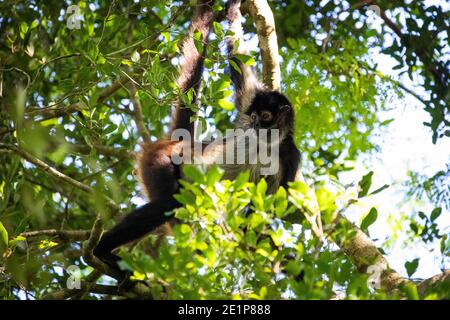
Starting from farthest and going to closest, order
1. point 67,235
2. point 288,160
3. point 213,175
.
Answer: point 288,160
point 67,235
point 213,175

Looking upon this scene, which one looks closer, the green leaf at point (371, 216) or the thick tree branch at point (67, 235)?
the green leaf at point (371, 216)

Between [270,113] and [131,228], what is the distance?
1.38 meters

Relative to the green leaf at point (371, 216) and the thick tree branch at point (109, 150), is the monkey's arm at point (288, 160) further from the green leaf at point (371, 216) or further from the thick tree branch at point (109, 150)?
the green leaf at point (371, 216)

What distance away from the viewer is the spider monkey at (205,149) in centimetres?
399

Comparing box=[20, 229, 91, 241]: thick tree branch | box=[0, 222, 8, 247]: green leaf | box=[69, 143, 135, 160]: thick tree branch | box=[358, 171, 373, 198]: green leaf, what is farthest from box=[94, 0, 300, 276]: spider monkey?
box=[358, 171, 373, 198]: green leaf

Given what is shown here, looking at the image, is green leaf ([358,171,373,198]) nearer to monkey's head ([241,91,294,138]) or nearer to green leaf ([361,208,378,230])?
green leaf ([361,208,378,230])

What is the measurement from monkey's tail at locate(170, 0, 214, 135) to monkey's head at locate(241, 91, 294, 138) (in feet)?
1.73

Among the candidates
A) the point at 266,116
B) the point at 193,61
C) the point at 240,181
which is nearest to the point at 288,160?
the point at 266,116

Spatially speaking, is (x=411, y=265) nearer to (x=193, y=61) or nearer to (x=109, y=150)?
(x=193, y=61)

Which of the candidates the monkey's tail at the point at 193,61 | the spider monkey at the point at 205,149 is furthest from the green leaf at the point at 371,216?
the monkey's tail at the point at 193,61

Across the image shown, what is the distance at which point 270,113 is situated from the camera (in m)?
4.74

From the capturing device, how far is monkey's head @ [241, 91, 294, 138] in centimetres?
467

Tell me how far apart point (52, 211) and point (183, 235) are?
119 inches
